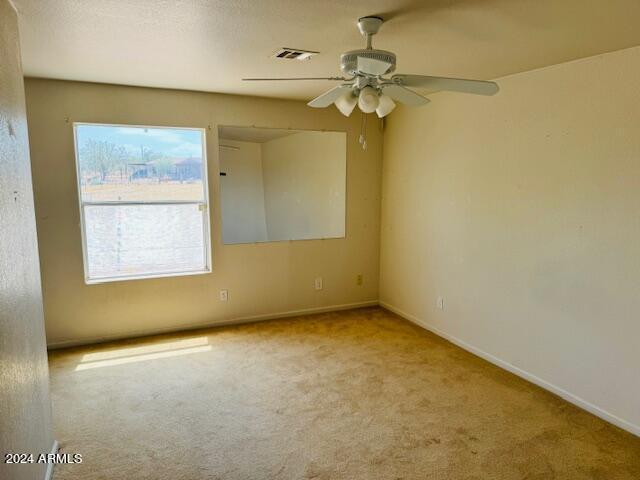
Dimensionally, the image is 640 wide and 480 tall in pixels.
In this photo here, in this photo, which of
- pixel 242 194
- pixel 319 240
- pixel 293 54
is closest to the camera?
pixel 293 54

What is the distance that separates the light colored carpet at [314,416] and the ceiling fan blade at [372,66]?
78.9 inches

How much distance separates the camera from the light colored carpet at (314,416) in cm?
216

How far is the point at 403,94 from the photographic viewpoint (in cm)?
226

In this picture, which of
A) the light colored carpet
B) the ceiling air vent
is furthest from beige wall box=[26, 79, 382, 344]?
the ceiling air vent

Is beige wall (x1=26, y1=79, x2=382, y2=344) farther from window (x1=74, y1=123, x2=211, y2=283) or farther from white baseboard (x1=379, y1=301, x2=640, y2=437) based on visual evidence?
white baseboard (x1=379, y1=301, x2=640, y2=437)

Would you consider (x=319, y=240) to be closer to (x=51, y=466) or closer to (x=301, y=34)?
(x=301, y=34)

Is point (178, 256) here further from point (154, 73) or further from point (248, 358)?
point (154, 73)

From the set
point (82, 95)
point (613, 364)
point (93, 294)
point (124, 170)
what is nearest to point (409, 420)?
point (613, 364)

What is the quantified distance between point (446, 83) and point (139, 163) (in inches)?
115

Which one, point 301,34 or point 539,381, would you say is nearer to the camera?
point 301,34

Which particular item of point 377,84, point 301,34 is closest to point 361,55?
point 377,84

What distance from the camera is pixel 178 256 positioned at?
4.05m

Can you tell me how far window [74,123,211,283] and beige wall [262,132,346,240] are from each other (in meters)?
0.81

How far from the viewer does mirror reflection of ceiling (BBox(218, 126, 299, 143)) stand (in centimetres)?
410
